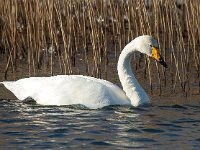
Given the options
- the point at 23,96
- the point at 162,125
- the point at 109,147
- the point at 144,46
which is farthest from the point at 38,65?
the point at 109,147

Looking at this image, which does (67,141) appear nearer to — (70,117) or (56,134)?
(56,134)

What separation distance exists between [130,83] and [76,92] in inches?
33.0

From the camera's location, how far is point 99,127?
852cm

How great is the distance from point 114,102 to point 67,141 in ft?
7.26

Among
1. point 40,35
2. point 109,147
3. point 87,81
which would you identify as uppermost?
point 40,35

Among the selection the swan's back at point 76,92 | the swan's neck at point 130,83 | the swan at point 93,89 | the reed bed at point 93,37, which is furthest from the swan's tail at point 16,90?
the swan's neck at point 130,83

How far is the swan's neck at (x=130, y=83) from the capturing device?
10.0 metres

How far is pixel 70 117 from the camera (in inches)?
359

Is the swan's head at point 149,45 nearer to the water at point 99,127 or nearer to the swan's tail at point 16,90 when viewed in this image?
the water at point 99,127

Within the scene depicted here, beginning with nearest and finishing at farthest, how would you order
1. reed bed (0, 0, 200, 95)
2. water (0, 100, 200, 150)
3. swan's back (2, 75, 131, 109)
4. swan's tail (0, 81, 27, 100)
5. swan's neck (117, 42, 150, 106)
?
water (0, 100, 200, 150) < swan's back (2, 75, 131, 109) < swan's neck (117, 42, 150, 106) < swan's tail (0, 81, 27, 100) < reed bed (0, 0, 200, 95)

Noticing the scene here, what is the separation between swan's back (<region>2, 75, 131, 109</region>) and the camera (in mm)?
9844

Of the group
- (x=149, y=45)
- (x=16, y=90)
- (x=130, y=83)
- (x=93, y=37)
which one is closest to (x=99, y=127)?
(x=130, y=83)

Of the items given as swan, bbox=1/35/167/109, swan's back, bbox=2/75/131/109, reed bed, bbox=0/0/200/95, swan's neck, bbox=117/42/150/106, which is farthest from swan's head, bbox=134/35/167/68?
reed bed, bbox=0/0/200/95

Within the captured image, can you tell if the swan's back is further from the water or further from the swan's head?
the swan's head
